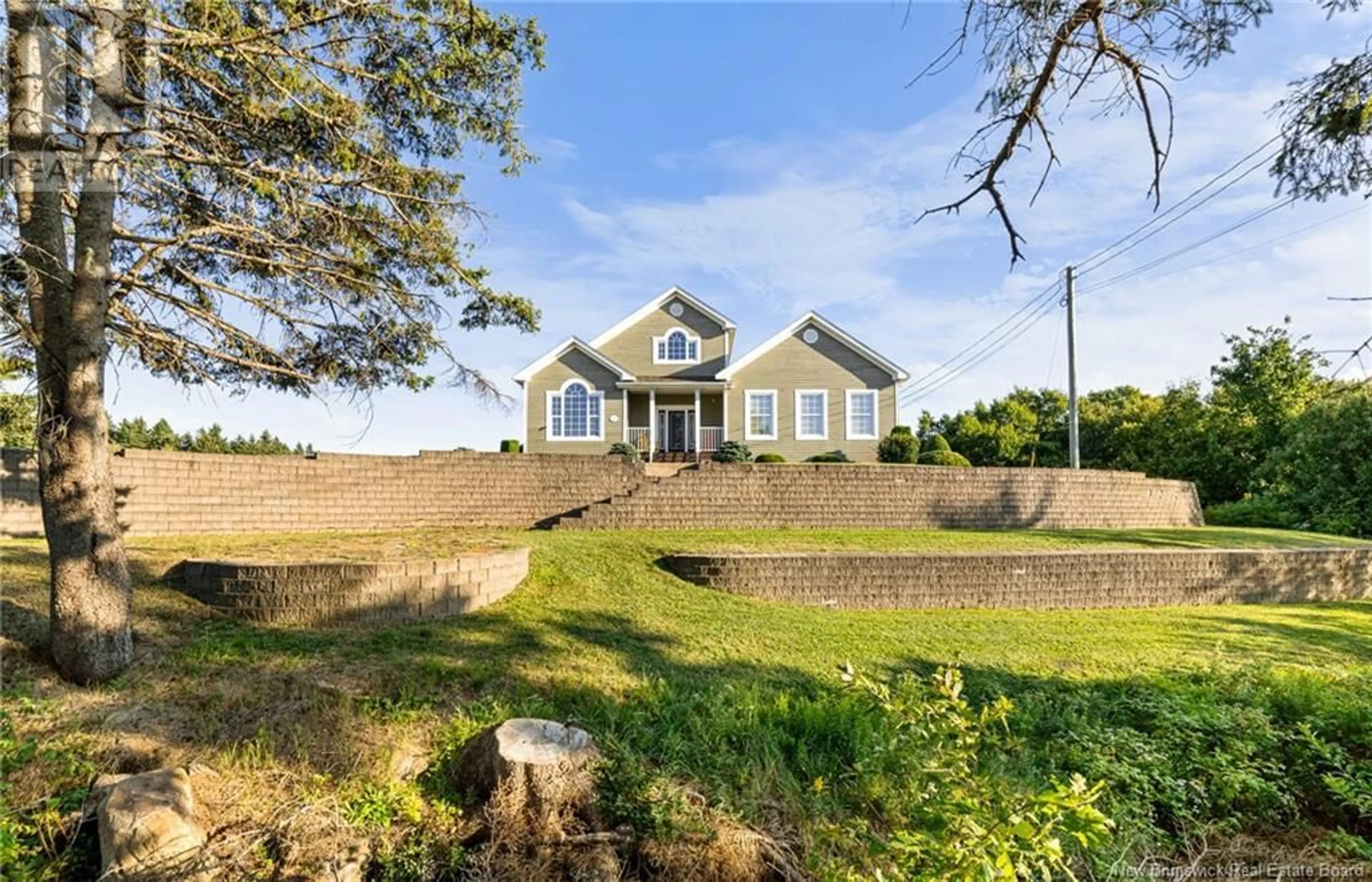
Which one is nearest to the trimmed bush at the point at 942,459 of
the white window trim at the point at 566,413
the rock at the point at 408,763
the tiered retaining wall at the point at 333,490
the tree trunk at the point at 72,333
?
the tiered retaining wall at the point at 333,490

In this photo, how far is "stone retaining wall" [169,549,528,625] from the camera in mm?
5020

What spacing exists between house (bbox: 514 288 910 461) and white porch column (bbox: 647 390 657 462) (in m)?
0.04

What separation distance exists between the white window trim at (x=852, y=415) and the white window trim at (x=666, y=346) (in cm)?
452

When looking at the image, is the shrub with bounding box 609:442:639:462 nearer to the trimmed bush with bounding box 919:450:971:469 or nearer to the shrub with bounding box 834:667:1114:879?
the trimmed bush with bounding box 919:450:971:469

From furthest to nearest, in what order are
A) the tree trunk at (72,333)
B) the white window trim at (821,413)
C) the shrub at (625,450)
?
the white window trim at (821,413), the shrub at (625,450), the tree trunk at (72,333)

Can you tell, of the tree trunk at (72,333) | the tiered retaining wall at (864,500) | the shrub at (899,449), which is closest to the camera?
the tree trunk at (72,333)

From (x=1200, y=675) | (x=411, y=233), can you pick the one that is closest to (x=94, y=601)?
(x=411, y=233)

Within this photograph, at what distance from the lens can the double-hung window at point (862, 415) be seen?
17391 millimetres

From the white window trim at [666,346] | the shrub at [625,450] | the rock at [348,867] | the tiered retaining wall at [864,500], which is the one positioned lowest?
the rock at [348,867]

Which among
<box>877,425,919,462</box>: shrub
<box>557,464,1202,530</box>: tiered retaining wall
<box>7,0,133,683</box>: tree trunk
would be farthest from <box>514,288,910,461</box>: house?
<box>7,0,133,683</box>: tree trunk

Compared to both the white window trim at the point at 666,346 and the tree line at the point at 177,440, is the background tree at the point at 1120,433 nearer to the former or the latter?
the white window trim at the point at 666,346

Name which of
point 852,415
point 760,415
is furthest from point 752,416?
point 852,415

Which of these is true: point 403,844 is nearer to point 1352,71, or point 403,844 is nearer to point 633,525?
point 1352,71

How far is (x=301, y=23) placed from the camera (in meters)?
4.30
